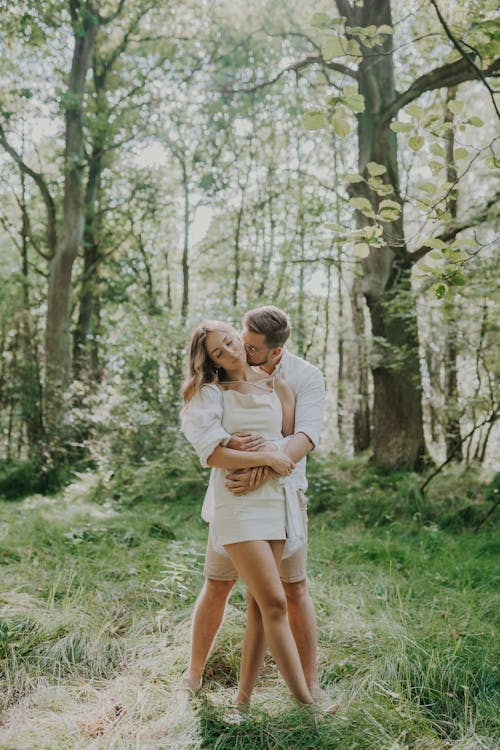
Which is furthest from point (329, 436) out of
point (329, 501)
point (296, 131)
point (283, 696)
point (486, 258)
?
point (283, 696)

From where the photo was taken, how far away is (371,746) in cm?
244

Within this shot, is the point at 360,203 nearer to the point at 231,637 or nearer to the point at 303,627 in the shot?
the point at 303,627

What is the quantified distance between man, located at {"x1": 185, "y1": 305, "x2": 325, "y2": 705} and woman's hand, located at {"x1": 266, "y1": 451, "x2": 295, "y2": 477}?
0.16ft

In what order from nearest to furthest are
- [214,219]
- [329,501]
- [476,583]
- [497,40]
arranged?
[497,40] < [476,583] < [329,501] < [214,219]

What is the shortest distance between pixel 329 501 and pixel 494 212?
3.60 metres

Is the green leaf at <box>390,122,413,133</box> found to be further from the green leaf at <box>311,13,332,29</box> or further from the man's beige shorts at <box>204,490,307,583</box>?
the man's beige shorts at <box>204,490,307,583</box>

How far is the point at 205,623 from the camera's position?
293 cm

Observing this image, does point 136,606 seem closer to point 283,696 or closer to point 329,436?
point 283,696

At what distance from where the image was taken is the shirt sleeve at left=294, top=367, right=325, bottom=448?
284cm

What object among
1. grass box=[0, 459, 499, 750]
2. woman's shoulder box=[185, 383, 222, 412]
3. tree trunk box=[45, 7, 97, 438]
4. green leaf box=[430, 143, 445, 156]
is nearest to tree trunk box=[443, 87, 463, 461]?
grass box=[0, 459, 499, 750]

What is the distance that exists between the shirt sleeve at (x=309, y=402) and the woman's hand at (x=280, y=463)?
23 cm

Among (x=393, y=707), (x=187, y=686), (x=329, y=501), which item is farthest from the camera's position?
(x=329, y=501)

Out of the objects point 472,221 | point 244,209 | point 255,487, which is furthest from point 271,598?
point 244,209

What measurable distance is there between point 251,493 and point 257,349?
2.20 feet
